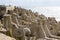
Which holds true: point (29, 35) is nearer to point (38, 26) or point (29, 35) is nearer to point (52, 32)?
point (38, 26)

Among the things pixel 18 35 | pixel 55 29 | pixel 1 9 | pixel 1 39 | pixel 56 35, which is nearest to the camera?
pixel 1 39

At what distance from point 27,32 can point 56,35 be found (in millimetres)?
2223

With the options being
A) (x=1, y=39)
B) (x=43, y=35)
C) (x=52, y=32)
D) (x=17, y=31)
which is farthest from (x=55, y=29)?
(x=1, y=39)

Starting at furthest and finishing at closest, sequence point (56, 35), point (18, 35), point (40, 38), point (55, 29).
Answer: point (55, 29) → point (56, 35) → point (40, 38) → point (18, 35)

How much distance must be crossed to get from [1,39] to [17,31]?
0.98m

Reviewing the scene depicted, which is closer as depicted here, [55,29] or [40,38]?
[40,38]

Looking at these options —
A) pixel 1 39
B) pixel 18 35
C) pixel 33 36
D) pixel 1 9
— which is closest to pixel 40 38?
pixel 33 36

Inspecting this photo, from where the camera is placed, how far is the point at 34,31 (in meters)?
9.66

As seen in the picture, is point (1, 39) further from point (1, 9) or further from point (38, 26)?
point (1, 9)

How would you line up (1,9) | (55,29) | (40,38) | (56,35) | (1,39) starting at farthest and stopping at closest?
(1,9) < (55,29) < (56,35) < (40,38) < (1,39)

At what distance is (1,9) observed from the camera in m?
15.1

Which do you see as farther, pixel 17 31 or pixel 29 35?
pixel 29 35

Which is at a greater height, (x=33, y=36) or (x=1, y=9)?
(x=1, y=9)

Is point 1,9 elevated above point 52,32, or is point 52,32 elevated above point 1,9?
point 1,9
